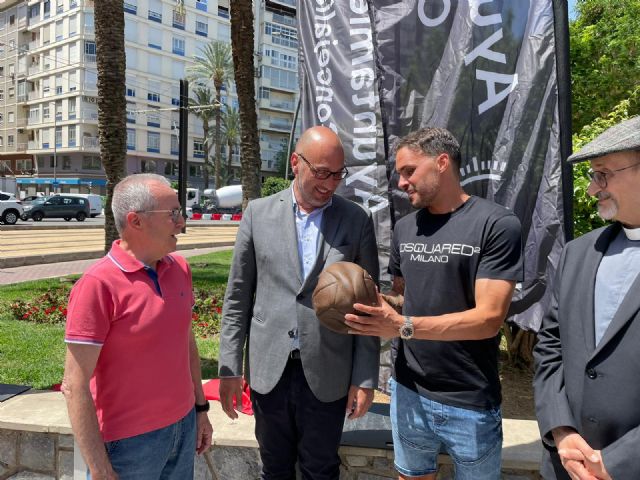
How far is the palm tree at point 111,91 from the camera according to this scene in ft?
28.6

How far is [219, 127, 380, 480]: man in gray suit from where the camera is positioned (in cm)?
260

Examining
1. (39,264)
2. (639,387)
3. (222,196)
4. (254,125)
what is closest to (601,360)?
(639,387)

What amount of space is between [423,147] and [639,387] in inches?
51.8

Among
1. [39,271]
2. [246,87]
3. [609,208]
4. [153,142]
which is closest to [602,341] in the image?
[609,208]

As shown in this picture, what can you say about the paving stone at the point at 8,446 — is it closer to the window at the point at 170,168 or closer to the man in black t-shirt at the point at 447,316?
the man in black t-shirt at the point at 447,316

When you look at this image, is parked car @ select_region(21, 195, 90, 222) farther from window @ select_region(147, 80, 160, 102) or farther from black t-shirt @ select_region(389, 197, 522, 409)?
black t-shirt @ select_region(389, 197, 522, 409)

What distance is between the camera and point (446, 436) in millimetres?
2420

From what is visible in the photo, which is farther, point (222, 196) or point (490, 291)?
point (222, 196)

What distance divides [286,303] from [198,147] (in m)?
68.1

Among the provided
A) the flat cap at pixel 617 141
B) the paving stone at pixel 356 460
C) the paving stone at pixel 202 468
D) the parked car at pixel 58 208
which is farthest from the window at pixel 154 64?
the flat cap at pixel 617 141

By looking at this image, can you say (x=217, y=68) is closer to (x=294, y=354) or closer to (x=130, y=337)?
(x=294, y=354)

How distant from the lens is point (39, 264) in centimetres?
1524

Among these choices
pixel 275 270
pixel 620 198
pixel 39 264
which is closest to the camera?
pixel 620 198

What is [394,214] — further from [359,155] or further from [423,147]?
[423,147]
